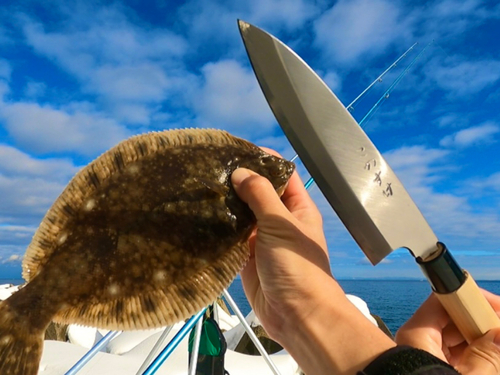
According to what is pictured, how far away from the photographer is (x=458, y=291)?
164cm

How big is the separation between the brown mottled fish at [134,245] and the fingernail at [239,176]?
0.05m

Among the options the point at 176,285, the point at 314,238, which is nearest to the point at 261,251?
the point at 314,238

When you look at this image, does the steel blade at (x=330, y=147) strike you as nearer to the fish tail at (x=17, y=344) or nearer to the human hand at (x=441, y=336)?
the human hand at (x=441, y=336)

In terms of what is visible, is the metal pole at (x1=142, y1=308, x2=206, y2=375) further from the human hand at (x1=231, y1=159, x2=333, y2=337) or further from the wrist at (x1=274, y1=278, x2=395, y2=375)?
the wrist at (x1=274, y1=278, x2=395, y2=375)

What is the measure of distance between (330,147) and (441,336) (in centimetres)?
115

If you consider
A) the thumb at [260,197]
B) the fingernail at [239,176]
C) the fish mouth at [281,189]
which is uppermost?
the fish mouth at [281,189]

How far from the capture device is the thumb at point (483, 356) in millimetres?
1601

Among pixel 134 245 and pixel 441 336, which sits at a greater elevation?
pixel 134 245

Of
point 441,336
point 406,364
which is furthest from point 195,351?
point 406,364

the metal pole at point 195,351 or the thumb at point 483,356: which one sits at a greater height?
the metal pole at point 195,351

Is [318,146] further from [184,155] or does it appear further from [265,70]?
[184,155]

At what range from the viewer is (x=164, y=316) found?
1.58m

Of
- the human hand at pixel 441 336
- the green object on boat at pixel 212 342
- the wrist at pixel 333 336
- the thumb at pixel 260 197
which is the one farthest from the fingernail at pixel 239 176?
the green object on boat at pixel 212 342

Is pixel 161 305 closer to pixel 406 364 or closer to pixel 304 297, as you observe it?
pixel 304 297
